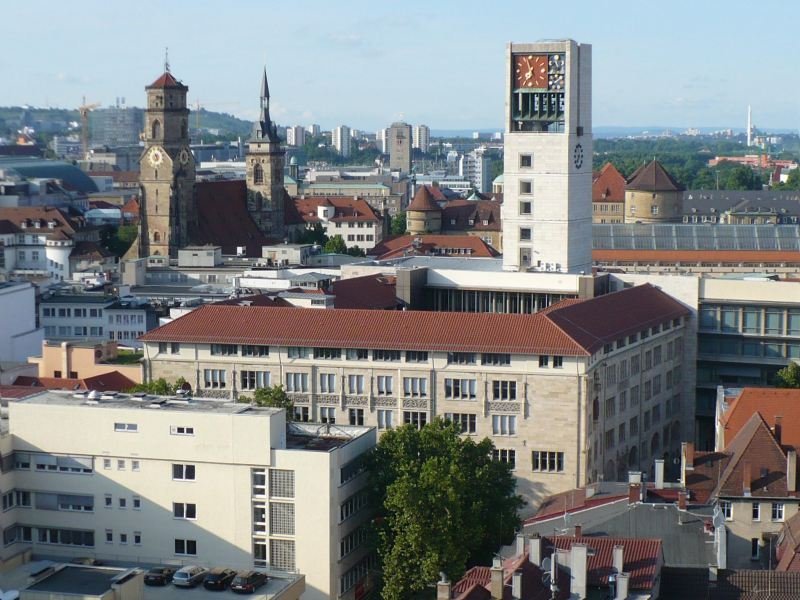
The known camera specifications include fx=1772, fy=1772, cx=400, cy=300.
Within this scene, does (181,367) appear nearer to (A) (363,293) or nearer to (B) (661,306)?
(A) (363,293)

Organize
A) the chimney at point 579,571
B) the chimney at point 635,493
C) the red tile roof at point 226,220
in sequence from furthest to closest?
the red tile roof at point 226,220
the chimney at point 635,493
the chimney at point 579,571

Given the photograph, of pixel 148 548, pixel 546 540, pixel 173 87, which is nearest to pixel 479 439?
pixel 148 548

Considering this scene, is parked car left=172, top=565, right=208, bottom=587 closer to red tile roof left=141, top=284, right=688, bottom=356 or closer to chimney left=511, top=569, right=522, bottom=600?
chimney left=511, top=569, right=522, bottom=600

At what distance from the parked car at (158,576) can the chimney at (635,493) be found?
680 inches

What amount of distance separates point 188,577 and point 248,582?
7.48 feet

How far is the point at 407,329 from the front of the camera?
85.9 meters

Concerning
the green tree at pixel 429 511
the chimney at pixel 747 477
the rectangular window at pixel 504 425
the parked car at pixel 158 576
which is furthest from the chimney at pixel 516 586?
the rectangular window at pixel 504 425

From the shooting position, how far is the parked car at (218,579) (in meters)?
62.7

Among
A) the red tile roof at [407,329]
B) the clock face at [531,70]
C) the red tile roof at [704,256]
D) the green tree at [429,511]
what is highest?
the clock face at [531,70]

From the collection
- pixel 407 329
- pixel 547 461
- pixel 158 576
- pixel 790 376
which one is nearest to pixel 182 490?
pixel 158 576

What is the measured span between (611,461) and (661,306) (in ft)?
45.1

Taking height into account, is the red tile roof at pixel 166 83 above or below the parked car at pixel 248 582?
above

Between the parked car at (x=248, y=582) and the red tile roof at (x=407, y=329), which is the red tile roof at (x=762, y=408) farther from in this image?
the parked car at (x=248, y=582)

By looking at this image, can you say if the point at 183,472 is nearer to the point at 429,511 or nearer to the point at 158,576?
the point at 158,576
